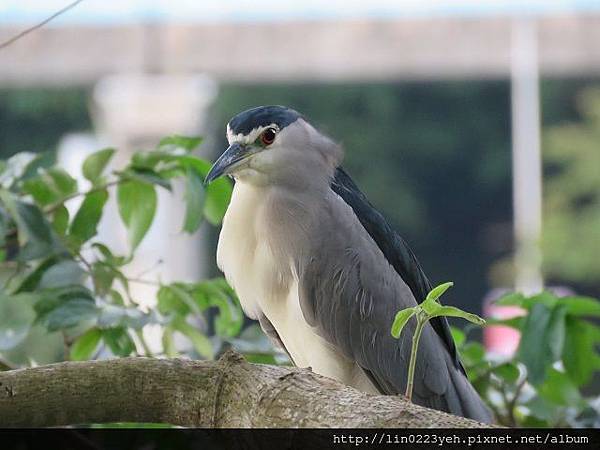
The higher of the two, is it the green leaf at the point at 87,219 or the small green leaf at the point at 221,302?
the green leaf at the point at 87,219

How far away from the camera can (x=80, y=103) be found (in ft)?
39.8

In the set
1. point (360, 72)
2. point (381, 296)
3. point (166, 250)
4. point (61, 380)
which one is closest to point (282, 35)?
point (360, 72)

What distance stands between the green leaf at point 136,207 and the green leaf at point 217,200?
0.44ft

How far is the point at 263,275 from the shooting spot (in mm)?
1815

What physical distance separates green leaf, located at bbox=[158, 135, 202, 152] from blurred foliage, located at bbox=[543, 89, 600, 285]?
7506mm

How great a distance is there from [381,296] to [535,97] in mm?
10091

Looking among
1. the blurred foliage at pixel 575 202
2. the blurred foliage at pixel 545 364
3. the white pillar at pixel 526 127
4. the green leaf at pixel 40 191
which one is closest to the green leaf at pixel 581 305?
the blurred foliage at pixel 545 364

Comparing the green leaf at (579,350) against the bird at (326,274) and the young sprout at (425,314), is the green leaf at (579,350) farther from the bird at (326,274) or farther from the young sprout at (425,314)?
the young sprout at (425,314)

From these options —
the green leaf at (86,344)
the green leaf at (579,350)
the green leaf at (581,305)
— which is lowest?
the green leaf at (579,350)

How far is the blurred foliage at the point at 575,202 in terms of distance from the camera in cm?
924

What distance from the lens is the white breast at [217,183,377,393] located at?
71.6 inches

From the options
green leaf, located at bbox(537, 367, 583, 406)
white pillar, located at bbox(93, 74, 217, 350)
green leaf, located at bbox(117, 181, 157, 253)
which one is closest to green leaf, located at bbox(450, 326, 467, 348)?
green leaf, located at bbox(537, 367, 583, 406)

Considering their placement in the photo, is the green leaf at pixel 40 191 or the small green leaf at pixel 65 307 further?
the green leaf at pixel 40 191

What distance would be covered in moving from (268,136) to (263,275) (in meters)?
0.24
